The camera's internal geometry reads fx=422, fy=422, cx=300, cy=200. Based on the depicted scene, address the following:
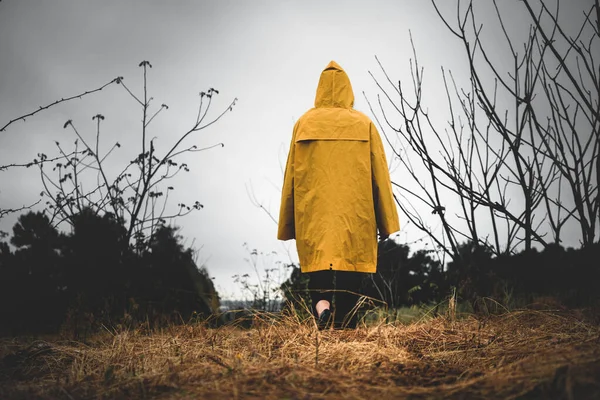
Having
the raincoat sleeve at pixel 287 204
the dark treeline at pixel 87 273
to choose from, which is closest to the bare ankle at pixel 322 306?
the raincoat sleeve at pixel 287 204

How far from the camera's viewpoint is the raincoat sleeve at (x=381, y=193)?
3.07 metres

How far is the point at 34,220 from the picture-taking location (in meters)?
6.45

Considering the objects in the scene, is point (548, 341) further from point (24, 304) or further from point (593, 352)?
point (24, 304)

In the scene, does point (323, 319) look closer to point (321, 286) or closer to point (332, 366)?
point (321, 286)

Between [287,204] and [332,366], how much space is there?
1660 millimetres

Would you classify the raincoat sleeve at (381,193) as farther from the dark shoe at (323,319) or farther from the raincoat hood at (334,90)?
the dark shoe at (323,319)

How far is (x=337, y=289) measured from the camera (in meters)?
2.96

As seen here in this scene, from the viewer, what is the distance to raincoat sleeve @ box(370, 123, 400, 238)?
3.07 m

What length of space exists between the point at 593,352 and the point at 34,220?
7.11m

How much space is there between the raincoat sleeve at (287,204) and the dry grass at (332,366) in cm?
85

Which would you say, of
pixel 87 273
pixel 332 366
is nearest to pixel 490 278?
pixel 332 366

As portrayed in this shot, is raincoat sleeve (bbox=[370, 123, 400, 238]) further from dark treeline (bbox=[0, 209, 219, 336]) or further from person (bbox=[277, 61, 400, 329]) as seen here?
dark treeline (bbox=[0, 209, 219, 336])

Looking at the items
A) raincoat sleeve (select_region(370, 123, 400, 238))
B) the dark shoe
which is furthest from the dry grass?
raincoat sleeve (select_region(370, 123, 400, 238))

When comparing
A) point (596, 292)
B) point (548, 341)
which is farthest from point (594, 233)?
point (596, 292)
